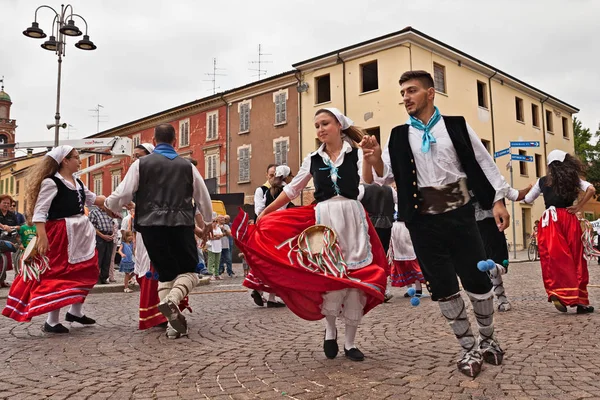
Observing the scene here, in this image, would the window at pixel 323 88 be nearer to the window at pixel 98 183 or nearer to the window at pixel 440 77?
the window at pixel 440 77

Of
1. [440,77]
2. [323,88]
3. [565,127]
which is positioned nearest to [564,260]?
Result: [440,77]

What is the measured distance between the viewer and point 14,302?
5.47 meters

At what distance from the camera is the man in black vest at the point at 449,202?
3650mm

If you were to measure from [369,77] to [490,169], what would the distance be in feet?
83.7

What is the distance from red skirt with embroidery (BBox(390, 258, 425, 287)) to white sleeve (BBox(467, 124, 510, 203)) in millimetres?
4831

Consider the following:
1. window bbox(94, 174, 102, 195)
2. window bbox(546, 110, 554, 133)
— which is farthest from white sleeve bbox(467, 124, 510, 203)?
window bbox(94, 174, 102, 195)

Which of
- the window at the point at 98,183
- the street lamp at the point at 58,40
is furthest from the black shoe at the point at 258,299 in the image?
the window at the point at 98,183

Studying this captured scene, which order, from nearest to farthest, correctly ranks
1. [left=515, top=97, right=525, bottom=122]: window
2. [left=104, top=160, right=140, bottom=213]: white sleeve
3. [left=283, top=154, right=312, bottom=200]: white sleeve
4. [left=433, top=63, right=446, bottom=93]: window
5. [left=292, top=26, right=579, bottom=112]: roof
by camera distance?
[left=283, top=154, right=312, bottom=200]: white sleeve → [left=104, top=160, right=140, bottom=213]: white sleeve → [left=292, top=26, right=579, bottom=112]: roof → [left=433, top=63, right=446, bottom=93]: window → [left=515, top=97, right=525, bottom=122]: window

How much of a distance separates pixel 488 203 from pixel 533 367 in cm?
114

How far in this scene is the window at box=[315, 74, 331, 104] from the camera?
28.8 meters

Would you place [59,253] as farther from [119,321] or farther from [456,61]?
[456,61]

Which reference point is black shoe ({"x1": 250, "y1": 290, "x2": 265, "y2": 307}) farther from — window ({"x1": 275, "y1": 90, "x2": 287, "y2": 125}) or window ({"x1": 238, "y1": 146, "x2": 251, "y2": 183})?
window ({"x1": 238, "y1": 146, "x2": 251, "y2": 183})

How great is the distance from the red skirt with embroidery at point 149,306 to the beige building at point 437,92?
20124 millimetres

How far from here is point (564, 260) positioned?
6.25 meters
